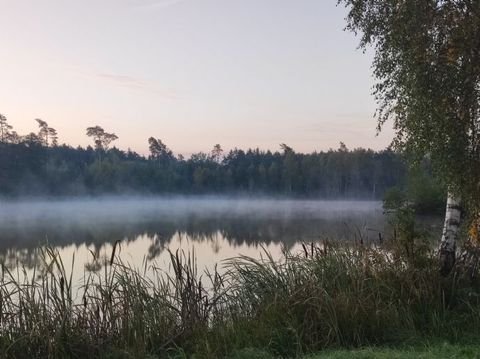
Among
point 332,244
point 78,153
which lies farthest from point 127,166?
point 332,244

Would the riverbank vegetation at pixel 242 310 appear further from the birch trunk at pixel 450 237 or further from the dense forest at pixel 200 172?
the dense forest at pixel 200 172

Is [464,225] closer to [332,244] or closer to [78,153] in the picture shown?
[332,244]

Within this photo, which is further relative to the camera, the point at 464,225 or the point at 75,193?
the point at 75,193

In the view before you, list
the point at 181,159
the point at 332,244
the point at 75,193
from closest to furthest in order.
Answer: the point at 332,244 → the point at 75,193 → the point at 181,159

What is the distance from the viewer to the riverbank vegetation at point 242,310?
5.41 metres

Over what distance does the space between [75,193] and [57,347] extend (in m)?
86.1

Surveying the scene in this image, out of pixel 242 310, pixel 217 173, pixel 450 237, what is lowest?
pixel 242 310

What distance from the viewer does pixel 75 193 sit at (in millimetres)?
87000

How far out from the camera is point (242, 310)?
22.1 ft

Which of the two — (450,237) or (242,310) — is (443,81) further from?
(242,310)

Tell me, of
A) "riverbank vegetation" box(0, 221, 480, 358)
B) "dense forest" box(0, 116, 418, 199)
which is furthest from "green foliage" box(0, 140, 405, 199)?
"riverbank vegetation" box(0, 221, 480, 358)

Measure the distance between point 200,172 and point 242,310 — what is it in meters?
99.3

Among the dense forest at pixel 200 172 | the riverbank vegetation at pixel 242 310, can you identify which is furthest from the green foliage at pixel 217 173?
the riverbank vegetation at pixel 242 310

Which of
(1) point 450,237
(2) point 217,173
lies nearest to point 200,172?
(2) point 217,173
